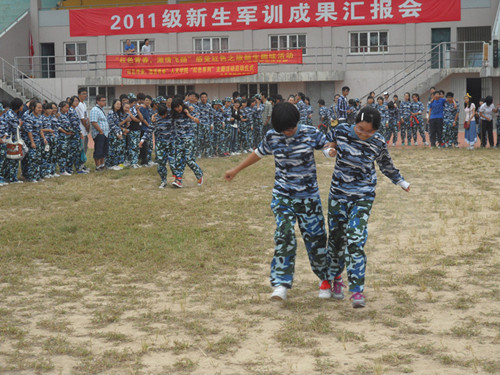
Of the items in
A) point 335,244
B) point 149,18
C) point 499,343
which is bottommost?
point 499,343

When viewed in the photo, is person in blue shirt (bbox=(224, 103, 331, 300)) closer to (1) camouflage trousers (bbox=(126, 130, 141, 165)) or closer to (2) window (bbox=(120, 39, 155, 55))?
(1) camouflage trousers (bbox=(126, 130, 141, 165))

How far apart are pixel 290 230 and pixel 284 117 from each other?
1000mm

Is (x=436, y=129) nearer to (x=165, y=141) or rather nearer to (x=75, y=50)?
(x=165, y=141)

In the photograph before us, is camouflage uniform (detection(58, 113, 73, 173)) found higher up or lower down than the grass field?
higher up

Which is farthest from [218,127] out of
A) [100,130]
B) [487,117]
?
[487,117]

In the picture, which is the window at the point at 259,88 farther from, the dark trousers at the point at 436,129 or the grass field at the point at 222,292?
the grass field at the point at 222,292

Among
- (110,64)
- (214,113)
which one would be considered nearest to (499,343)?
(214,113)

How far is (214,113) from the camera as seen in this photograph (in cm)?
1872

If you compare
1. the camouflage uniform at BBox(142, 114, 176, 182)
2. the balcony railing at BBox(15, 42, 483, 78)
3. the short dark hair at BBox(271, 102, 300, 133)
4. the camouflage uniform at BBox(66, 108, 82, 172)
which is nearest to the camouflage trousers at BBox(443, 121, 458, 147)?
the balcony railing at BBox(15, 42, 483, 78)

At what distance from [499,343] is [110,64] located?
2842 cm

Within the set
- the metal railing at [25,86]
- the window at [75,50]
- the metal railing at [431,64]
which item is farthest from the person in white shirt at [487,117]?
the window at [75,50]

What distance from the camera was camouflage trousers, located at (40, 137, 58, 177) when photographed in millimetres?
14367

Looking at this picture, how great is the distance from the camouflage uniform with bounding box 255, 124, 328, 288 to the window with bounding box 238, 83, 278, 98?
25.2 metres

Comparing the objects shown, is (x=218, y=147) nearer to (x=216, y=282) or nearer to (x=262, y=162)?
(x=262, y=162)
